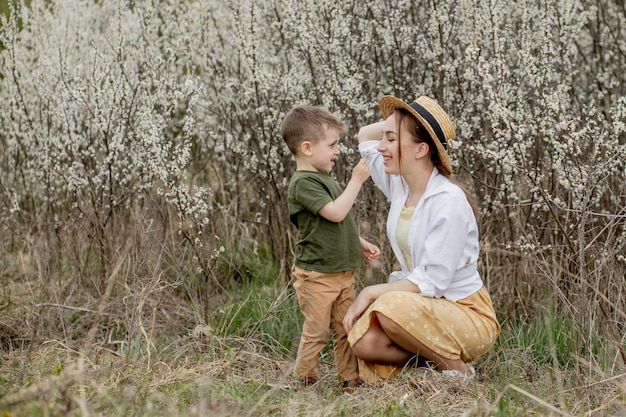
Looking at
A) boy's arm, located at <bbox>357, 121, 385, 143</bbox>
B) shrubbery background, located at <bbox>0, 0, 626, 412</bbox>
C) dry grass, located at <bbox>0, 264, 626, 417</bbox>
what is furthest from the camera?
shrubbery background, located at <bbox>0, 0, 626, 412</bbox>

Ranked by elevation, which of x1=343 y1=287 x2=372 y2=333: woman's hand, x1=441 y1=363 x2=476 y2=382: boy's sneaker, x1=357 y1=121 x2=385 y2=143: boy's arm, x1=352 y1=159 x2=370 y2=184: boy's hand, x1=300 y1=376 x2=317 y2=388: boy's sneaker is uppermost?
x1=357 y1=121 x2=385 y2=143: boy's arm

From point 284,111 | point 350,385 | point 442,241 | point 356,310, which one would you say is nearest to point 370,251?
point 356,310

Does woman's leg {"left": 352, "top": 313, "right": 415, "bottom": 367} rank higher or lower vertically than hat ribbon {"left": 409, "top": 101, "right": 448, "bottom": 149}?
lower

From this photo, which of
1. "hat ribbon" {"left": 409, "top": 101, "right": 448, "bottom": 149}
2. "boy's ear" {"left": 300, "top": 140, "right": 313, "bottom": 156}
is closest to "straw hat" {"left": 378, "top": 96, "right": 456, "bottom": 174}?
"hat ribbon" {"left": 409, "top": 101, "right": 448, "bottom": 149}

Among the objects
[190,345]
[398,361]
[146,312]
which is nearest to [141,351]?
[190,345]

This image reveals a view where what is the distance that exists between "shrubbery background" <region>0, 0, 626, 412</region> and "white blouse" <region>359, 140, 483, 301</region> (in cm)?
62

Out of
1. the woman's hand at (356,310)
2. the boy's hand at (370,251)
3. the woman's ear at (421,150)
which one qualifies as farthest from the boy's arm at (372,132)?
the woman's hand at (356,310)

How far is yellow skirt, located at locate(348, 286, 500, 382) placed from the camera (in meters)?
3.38

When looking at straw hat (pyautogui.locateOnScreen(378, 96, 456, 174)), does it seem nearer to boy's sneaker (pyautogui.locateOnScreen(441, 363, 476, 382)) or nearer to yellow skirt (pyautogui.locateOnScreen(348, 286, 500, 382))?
yellow skirt (pyautogui.locateOnScreen(348, 286, 500, 382))

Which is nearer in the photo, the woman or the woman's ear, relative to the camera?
the woman

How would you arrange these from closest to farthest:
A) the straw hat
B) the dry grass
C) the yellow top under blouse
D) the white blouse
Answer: the dry grass
the white blouse
the straw hat
the yellow top under blouse

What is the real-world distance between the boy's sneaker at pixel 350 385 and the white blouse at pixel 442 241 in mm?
521

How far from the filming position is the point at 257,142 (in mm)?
5074

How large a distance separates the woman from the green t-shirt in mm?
187
